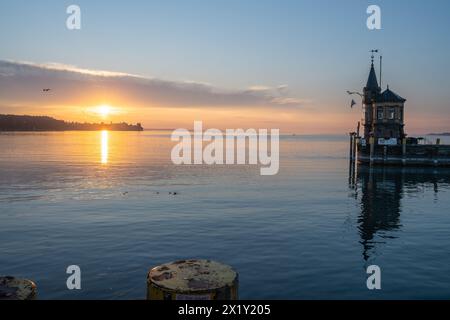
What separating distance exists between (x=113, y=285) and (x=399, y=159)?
199ft

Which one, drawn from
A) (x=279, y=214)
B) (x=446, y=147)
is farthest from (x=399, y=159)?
(x=279, y=214)

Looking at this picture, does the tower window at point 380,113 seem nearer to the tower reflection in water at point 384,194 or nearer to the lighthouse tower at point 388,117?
the lighthouse tower at point 388,117

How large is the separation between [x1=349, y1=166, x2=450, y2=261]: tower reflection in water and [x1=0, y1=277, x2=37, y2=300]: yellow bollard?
15.6 metres

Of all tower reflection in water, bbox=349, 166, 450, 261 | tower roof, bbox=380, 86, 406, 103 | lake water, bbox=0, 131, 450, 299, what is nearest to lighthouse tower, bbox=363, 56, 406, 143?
tower roof, bbox=380, 86, 406, 103

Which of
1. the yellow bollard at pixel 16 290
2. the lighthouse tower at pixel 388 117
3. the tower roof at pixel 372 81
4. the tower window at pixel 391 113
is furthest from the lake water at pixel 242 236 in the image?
the tower roof at pixel 372 81

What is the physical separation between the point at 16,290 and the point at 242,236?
16663 millimetres

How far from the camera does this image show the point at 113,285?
581 inches

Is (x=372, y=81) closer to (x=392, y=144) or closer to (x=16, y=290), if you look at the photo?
(x=392, y=144)

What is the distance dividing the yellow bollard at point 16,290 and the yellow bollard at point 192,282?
74.0 inches

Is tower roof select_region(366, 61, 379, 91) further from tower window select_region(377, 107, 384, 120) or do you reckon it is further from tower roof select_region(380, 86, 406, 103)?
tower window select_region(377, 107, 384, 120)

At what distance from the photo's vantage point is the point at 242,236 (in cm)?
2234
